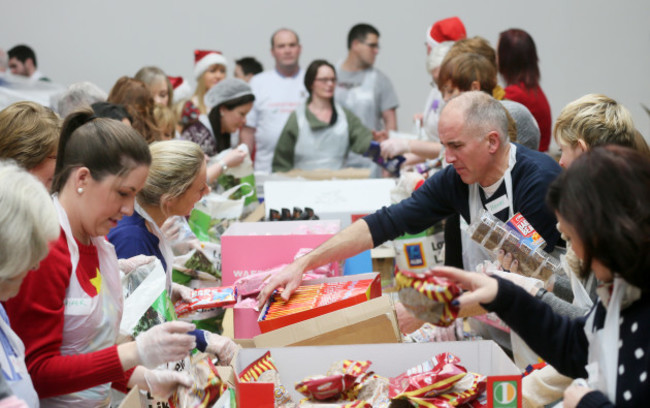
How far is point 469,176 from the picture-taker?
2715 mm

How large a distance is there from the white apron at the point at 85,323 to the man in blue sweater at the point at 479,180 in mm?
727

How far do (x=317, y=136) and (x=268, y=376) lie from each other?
364 centimetres

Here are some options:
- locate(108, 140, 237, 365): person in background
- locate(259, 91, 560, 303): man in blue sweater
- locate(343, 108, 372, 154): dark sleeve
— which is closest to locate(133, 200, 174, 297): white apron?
locate(108, 140, 237, 365): person in background

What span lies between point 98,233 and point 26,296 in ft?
0.99

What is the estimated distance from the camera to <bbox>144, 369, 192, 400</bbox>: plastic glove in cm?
179

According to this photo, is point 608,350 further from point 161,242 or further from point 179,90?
point 179,90

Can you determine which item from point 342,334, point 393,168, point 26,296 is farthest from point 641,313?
point 393,168

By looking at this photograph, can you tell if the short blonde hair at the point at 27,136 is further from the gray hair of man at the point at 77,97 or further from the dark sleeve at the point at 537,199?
the dark sleeve at the point at 537,199

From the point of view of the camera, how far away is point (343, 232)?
2855 millimetres

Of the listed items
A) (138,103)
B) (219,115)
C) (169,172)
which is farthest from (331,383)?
(219,115)

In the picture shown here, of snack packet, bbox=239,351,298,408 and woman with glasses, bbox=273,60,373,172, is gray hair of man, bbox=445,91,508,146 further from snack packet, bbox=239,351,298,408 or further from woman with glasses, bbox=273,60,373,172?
woman with glasses, bbox=273,60,373,172

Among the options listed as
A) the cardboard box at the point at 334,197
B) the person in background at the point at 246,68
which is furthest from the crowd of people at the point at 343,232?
the person in background at the point at 246,68

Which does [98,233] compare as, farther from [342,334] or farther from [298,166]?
[298,166]

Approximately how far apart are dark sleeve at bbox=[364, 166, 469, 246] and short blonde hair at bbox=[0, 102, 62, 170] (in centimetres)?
120
